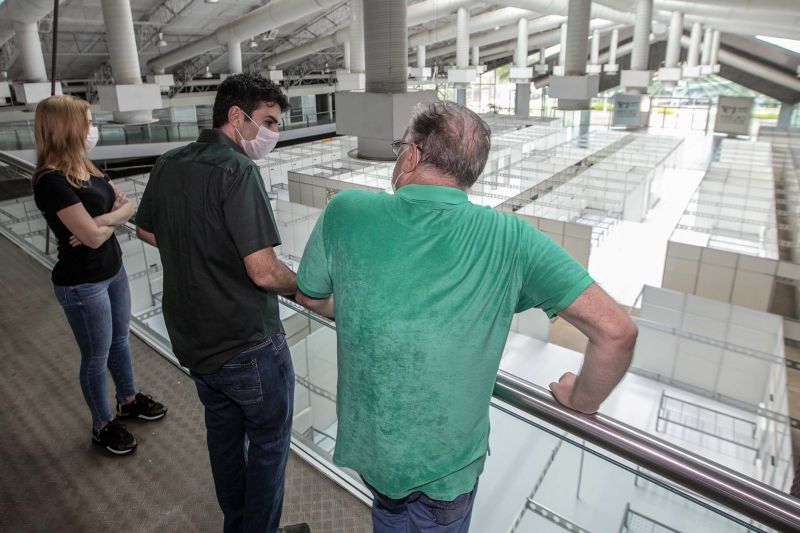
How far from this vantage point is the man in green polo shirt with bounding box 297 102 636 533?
0.92 meters

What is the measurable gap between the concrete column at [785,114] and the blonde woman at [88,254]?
112 feet

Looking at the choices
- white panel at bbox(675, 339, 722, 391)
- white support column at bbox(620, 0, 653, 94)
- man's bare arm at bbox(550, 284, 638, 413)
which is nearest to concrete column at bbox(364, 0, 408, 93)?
man's bare arm at bbox(550, 284, 638, 413)

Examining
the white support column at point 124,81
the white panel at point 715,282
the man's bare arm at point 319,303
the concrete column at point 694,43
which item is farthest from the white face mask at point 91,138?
the concrete column at point 694,43

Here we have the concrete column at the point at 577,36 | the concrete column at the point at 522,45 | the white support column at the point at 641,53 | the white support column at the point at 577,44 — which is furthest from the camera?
the concrete column at the point at 522,45

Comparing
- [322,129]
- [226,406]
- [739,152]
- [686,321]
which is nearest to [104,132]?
[322,129]

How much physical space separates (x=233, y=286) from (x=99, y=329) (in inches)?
38.0

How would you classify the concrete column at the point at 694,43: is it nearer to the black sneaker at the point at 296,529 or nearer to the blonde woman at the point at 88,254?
the blonde woman at the point at 88,254

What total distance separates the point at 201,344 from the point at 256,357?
0.50ft

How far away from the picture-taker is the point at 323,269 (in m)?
1.07

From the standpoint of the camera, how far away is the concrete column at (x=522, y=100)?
31156 mm

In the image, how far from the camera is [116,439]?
7.06ft

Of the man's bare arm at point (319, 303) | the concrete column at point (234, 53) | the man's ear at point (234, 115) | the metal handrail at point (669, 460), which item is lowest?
the metal handrail at point (669, 460)

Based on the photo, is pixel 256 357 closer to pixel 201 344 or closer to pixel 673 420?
pixel 201 344

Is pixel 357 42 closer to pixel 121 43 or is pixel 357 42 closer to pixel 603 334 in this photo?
pixel 121 43
